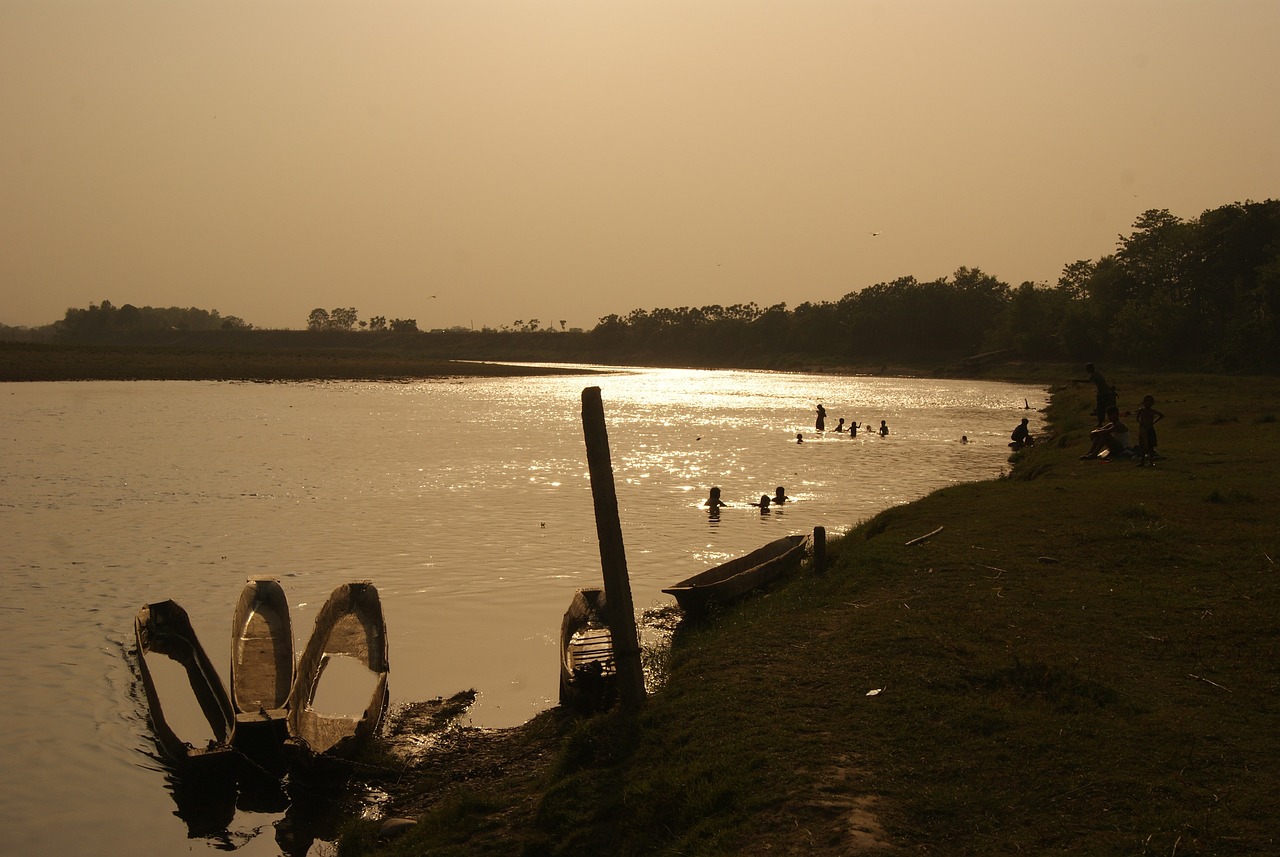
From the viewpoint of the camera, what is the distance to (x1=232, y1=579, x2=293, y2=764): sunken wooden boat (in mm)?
9961

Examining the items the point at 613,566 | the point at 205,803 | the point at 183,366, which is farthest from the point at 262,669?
the point at 183,366

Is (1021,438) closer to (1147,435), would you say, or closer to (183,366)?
(1147,435)

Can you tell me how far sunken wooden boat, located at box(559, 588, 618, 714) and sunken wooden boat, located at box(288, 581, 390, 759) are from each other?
2.11 metres

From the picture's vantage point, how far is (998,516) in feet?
58.1

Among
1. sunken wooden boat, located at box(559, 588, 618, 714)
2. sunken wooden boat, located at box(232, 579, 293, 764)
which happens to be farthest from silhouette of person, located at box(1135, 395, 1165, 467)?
sunken wooden boat, located at box(232, 579, 293, 764)

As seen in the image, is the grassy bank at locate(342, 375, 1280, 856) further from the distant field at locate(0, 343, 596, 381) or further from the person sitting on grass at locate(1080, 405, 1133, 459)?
the distant field at locate(0, 343, 596, 381)

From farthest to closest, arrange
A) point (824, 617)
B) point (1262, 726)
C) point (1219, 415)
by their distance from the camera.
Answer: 1. point (1219, 415)
2. point (824, 617)
3. point (1262, 726)

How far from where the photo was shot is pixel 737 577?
47.0 ft

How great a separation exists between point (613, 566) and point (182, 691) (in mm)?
6114

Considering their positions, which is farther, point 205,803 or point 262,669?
point 262,669

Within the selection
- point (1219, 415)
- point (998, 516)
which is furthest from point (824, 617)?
point (1219, 415)

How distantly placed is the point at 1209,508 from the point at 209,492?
24.1 meters

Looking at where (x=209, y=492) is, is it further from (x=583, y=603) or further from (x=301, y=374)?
(x=301, y=374)

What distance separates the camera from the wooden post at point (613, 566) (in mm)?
9906
